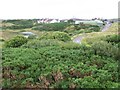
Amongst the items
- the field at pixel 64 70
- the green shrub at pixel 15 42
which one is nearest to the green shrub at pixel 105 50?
the field at pixel 64 70

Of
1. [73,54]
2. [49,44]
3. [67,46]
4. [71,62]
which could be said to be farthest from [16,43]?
[71,62]

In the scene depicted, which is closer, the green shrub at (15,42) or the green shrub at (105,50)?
the green shrub at (105,50)

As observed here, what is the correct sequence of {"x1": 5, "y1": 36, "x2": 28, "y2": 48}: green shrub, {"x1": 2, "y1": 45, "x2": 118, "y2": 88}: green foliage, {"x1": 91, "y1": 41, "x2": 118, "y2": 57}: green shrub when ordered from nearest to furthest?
{"x1": 2, "y1": 45, "x2": 118, "y2": 88}: green foliage < {"x1": 91, "y1": 41, "x2": 118, "y2": 57}: green shrub < {"x1": 5, "y1": 36, "x2": 28, "y2": 48}: green shrub

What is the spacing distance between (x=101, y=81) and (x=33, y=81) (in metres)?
2.08

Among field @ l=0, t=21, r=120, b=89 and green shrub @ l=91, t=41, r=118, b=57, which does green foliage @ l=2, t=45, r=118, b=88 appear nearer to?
field @ l=0, t=21, r=120, b=89

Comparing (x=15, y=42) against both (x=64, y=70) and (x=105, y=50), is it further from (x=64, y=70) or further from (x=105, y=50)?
(x=64, y=70)

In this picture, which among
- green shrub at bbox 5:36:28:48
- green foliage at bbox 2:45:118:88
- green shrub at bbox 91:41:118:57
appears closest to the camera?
green foliage at bbox 2:45:118:88

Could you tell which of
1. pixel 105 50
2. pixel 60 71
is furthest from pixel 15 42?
pixel 60 71

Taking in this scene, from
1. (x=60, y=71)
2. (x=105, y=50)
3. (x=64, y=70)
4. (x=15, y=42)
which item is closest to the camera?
(x=60, y=71)

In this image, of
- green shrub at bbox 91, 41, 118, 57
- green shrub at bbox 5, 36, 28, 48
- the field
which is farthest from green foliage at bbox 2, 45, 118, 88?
green shrub at bbox 5, 36, 28, 48

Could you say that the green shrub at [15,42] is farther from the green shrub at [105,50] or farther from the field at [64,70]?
the green shrub at [105,50]

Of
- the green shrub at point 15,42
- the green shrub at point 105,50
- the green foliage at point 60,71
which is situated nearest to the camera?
the green foliage at point 60,71

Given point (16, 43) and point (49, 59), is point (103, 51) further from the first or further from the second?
point (16, 43)

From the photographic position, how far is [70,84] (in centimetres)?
786
